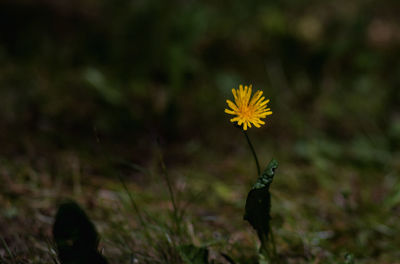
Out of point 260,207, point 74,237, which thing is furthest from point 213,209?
point 74,237

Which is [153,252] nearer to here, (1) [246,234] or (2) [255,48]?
(1) [246,234]

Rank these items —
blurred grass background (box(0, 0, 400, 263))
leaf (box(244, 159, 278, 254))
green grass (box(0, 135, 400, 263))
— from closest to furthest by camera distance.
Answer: leaf (box(244, 159, 278, 254)), green grass (box(0, 135, 400, 263)), blurred grass background (box(0, 0, 400, 263))

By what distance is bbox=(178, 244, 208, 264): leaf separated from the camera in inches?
48.4

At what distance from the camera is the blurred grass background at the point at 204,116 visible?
A: 5.60 ft

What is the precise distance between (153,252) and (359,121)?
197 centimetres

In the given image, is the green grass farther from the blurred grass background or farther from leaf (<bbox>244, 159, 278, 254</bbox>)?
leaf (<bbox>244, 159, 278, 254</bbox>)

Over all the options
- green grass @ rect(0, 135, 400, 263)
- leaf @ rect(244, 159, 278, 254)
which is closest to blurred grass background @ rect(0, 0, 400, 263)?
green grass @ rect(0, 135, 400, 263)

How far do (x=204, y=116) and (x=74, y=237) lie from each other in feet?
5.04

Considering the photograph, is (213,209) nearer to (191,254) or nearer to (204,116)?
(191,254)

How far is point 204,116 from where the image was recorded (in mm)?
2625

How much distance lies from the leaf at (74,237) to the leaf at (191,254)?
25 centimetres

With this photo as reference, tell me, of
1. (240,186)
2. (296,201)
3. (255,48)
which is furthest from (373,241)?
(255,48)

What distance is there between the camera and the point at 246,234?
5.32 ft

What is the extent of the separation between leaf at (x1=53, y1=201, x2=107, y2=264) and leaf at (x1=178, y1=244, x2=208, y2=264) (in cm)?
25
